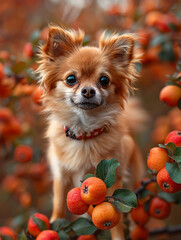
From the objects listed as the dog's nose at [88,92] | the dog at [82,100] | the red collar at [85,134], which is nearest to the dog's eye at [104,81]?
the dog at [82,100]

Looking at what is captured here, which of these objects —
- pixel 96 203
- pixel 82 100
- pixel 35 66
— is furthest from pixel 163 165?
pixel 35 66

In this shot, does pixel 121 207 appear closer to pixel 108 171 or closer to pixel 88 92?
pixel 108 171

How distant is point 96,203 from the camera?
3.37 feet

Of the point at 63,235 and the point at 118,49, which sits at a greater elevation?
the point at 118,49

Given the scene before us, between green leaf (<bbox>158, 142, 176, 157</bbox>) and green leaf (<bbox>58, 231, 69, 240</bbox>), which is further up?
green leaf (<bbox>158, 142, 176, 157</bbox>)

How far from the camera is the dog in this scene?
1.44m

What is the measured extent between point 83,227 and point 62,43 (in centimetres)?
98

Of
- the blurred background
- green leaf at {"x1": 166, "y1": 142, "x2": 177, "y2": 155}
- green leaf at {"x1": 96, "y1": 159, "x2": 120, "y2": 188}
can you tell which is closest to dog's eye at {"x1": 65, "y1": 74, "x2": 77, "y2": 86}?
the blurred background

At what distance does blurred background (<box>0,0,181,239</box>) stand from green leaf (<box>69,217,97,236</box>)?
77 cm

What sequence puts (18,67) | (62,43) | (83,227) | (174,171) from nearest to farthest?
(174,171) → (83,227) → (62,43) → (18,67)

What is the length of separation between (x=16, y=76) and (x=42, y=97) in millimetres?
279

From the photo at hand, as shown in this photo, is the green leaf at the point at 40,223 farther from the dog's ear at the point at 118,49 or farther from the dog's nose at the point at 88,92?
the dog's ear at the point at 118,49

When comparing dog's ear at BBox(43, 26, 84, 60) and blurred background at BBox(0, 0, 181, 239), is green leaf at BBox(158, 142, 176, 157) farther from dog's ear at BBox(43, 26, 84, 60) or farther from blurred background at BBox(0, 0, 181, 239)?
dog's ear at BBox(43, 26, 84, 60)

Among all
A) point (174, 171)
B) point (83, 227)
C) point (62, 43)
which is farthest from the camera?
point (62, 43)
